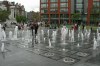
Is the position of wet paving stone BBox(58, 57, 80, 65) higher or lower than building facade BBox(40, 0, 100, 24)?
lower

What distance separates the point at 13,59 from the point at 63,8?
282 ft

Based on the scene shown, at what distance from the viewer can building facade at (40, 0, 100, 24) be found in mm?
91125

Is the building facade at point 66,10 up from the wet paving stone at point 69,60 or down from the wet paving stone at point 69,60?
up

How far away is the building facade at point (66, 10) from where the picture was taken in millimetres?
91125

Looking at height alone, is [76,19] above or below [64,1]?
below

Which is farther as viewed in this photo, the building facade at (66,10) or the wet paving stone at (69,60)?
the building facade at (66,10)

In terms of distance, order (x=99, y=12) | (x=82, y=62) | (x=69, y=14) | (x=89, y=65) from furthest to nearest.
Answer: (x=69, y=14), (x=99, y=12), (x=82, y=62), (x=89, y=65)

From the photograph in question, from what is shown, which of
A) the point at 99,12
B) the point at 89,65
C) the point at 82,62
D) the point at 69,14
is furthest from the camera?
the point at 69,14

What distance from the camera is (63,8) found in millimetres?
93438

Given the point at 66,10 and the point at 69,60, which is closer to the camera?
the point at 69,60

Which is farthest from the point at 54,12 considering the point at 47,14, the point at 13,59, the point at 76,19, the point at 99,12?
the point at 13,59

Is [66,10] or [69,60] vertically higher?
[66,10]

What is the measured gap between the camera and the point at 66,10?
305 feet

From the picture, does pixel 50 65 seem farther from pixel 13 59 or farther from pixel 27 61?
pixel 13 59
